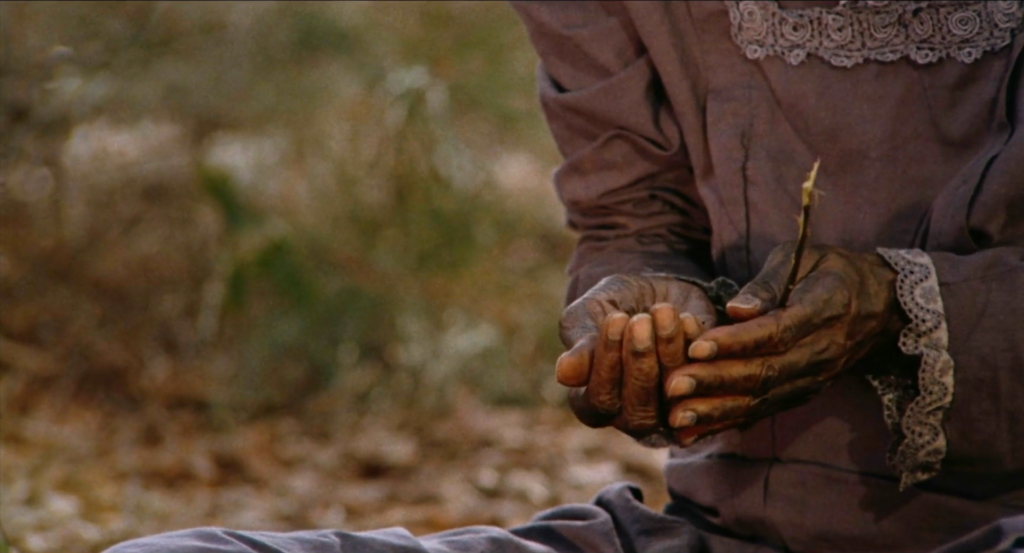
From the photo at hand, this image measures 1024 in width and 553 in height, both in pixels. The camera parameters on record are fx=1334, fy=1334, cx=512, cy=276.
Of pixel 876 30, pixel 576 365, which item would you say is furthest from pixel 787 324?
pixel 876 30

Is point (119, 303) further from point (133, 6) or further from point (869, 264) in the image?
point (869, 264)

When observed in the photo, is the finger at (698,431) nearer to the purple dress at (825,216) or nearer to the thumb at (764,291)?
the thumb at (764,291)

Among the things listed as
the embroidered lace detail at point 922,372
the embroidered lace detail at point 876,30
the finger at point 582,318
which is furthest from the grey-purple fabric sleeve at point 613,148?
the embroidered lace detail at point 922,372

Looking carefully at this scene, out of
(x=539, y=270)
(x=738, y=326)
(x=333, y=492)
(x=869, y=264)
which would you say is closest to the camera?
(x=738, y=326)

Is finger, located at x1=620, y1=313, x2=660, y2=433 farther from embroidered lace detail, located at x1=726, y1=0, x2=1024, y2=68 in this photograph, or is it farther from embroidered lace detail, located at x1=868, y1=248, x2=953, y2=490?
embroidered lace detail, located at x1=726, y1=0, x2=1024, y2=68

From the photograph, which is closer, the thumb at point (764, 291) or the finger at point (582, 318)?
the thumb at point (764, 291)

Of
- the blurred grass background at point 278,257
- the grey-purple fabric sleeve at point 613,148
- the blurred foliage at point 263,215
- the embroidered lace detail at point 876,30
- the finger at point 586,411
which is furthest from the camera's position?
the blurred foliage at point 263,215

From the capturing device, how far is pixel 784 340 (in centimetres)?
151

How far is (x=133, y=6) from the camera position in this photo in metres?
4.31

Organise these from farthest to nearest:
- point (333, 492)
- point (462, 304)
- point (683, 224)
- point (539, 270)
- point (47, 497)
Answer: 1. point (539, 270)
2. point (462, 304)
3. point (333, 492)
4. point (47, 497)
5. point (683, 224)

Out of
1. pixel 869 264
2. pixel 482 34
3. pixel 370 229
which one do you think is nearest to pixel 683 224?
pixel 869 264

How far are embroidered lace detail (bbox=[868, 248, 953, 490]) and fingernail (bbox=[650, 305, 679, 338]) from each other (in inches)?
12.2

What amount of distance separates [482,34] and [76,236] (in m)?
1.55

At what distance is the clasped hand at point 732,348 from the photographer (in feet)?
4.86
